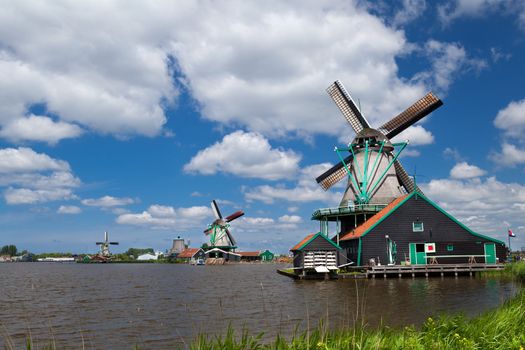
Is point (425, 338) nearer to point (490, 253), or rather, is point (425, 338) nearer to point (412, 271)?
point (412, 271)

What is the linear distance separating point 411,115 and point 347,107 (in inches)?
292

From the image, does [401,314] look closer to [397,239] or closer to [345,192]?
[397,239]

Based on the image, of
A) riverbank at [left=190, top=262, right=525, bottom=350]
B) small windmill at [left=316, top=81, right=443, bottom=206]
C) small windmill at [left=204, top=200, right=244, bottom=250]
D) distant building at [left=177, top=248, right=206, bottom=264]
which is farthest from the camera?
distant building at [left=177, top=248, right=206, bottom=264]

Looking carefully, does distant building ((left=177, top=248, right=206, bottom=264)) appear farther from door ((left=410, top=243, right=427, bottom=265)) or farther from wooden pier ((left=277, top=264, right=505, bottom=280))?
wooden pier ((left=277, top=264, right=505, bottom=280))

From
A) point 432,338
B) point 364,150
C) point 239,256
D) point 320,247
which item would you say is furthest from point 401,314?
point 239,256

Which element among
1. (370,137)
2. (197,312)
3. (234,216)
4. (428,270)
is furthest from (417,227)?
(234,216)

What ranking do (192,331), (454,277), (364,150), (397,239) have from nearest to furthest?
(192,331) < (454,277) < (397,239) < (364,150)

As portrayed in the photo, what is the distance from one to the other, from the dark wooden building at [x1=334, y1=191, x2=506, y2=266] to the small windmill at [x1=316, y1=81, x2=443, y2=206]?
15.3 feet

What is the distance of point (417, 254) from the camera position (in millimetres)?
41750

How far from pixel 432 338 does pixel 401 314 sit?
9.81 meters

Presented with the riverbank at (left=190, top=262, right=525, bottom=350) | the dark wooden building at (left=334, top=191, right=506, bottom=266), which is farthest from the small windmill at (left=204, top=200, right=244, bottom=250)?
the riverbank at (left=190, top=262, right=525, bottom=350)

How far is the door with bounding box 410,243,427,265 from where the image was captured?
41.6 m

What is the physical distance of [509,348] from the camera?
28.0ft

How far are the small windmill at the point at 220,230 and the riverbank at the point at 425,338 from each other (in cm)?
9949
